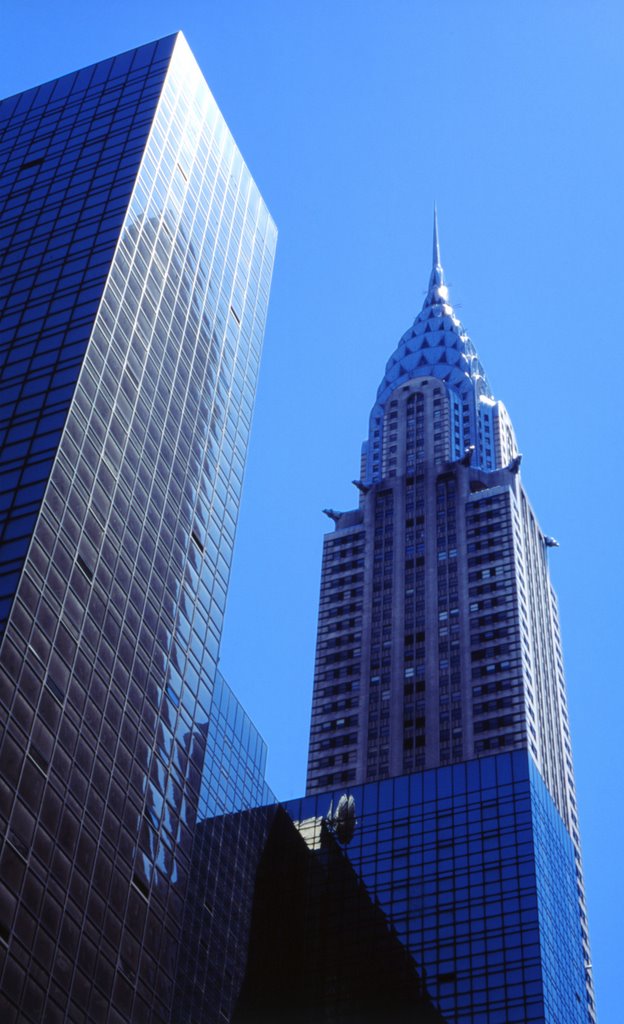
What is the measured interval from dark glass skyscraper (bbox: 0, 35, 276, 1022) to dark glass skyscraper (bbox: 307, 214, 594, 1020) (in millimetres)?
45456

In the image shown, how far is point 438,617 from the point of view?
16262 cm

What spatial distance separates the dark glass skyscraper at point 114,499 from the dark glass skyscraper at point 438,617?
45.5 metres

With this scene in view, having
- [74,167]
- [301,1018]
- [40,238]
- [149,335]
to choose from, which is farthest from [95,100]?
[301,1018]

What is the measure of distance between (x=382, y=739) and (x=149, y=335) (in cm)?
7872

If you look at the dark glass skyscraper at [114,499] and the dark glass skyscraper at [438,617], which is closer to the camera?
the dark glass skyscraper at [114,499]

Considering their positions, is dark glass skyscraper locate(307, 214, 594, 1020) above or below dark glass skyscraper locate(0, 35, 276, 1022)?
above

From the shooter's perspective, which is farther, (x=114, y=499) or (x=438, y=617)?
(x=438, y=617)

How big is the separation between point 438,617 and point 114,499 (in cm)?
9509

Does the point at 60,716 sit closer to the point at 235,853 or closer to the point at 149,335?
the point at 149,335

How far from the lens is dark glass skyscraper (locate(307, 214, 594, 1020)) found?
150250 millimetres

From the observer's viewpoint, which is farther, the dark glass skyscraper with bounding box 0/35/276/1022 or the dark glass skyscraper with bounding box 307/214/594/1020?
the dark glass skyscraper with bounding box 307/214/594/1020

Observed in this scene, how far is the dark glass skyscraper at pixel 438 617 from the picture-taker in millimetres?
150250

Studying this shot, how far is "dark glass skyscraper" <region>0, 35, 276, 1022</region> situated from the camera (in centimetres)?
5756

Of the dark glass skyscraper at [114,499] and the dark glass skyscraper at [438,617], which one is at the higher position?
the dark glass skyscraper at [438,617]
